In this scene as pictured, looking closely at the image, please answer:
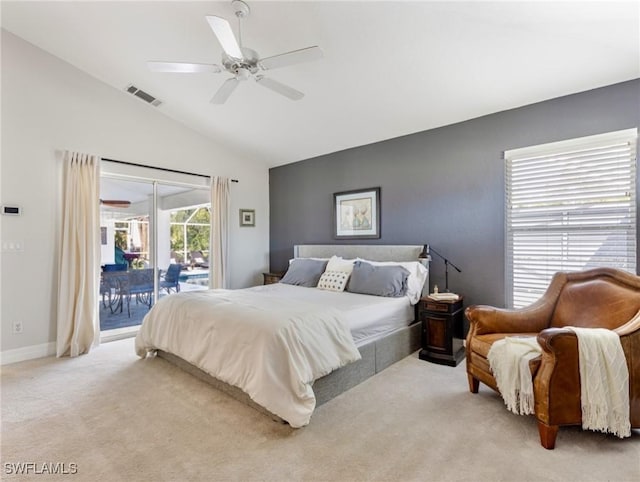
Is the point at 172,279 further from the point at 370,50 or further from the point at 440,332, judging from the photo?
the point at 370,50

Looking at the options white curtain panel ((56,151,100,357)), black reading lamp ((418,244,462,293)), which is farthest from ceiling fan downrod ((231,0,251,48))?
black reading lamp ((418,244,462,293))

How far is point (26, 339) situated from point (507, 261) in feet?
17.7

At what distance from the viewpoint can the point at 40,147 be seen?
3688mm

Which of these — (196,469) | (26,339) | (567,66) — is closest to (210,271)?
(26,339)

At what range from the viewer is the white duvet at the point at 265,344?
2137 mm

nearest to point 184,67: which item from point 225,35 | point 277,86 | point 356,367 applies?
point 225,35

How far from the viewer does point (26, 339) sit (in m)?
3.60

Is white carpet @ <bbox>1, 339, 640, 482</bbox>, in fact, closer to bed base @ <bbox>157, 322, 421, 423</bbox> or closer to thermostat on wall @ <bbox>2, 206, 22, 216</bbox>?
bed base @ <bbox>157, 322, 421, 423</bbox>

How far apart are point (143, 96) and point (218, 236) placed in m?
2.19

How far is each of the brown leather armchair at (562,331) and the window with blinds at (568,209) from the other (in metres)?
0.65

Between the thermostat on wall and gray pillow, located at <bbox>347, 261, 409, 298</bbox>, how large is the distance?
377 centimetres

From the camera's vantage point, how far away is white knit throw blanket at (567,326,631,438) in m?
1.92

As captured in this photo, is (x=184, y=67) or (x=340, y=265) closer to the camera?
(x=184, y=67)

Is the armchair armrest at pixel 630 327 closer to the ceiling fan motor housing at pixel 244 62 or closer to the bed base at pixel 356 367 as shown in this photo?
the bed base at pixel 356 367
